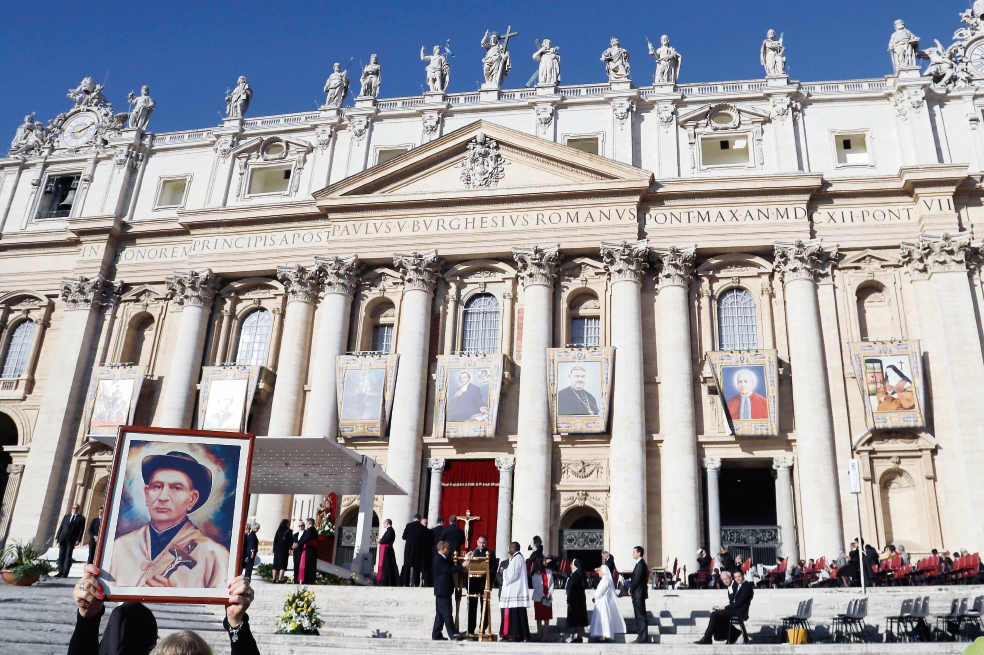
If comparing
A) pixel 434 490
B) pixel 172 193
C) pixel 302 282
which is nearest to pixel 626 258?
pixel 434 490

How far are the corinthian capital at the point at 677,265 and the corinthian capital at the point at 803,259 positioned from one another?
9.00 ft

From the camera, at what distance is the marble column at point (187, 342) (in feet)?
100

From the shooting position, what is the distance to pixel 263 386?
30.2 metres

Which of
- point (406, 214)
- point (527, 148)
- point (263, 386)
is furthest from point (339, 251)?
point (527, 148)

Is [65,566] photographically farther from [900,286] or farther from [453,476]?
[900,286]

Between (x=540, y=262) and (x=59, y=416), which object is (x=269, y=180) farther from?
(x=540, y=262)

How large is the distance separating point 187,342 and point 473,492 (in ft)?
38.5

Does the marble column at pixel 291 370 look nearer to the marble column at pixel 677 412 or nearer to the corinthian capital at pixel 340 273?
the corinthian capital at pixel 340 273

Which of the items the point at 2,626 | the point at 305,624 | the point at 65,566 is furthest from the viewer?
the point at 65,566

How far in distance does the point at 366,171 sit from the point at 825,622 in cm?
2159

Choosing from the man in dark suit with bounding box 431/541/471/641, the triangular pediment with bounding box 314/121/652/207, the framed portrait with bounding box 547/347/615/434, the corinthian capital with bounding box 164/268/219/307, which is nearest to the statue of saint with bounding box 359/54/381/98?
the triangular pediment with bounding box 314/121/652/207

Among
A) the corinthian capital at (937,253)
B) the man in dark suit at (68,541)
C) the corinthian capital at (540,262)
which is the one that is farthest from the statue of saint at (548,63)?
the man in dark suit at (68,541)

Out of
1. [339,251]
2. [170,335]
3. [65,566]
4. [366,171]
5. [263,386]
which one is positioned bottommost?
[65,566]

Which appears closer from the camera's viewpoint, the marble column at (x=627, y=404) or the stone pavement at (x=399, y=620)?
the stone pavement at (x=399, y=620)
